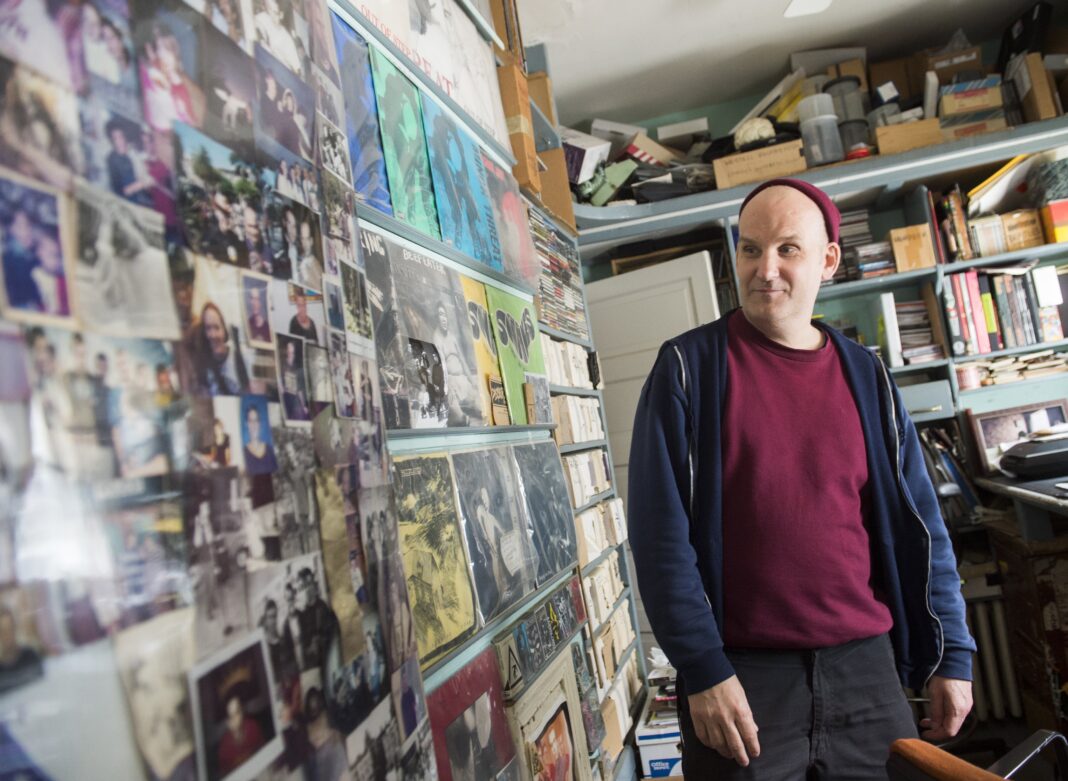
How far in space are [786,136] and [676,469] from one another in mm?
3024

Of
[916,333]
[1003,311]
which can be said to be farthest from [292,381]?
[1003,311]

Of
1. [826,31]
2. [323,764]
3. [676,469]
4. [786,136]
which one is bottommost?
[323,764]

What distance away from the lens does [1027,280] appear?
3.57 m

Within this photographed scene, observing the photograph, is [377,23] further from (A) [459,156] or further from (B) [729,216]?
(B) [729,216]

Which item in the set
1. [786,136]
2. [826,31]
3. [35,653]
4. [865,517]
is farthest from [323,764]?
[826,31]

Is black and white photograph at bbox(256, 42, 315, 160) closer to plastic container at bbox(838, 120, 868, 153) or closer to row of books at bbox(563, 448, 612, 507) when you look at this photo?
row of books at bbox(563, 448, 612, 507)

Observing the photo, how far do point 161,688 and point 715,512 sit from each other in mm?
983

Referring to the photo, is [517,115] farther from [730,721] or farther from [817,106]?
[817,106]

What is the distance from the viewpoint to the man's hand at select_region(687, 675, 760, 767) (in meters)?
1.16

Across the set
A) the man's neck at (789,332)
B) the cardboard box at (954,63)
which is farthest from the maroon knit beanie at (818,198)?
the cardboard box at (954,63)

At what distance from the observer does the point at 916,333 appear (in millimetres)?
3693

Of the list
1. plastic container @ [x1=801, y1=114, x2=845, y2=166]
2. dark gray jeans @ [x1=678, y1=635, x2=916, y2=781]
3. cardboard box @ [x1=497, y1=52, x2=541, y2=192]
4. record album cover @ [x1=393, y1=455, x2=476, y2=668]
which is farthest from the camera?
plastic container @ [x1=801, y1=114, x2=845, y2=166]

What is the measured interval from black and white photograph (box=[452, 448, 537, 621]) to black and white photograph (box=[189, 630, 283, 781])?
73 cm

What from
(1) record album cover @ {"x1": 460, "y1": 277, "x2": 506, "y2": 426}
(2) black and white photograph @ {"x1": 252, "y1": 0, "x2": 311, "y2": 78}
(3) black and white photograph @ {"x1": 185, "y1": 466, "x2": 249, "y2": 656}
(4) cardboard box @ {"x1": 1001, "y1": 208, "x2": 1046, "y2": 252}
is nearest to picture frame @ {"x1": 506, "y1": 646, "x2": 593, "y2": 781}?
(1) record album cover @ {"x1": 460, "y1": 277, "x2": 506, "y2": 426}
